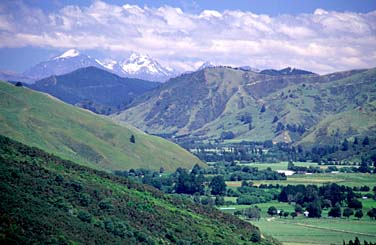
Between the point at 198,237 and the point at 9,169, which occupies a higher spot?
the point at 9,169

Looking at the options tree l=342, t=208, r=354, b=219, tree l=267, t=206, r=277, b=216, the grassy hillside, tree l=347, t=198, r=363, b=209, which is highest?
the grassy hillside

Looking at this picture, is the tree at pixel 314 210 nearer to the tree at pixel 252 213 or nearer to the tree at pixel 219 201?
the tree at pixel 252 213

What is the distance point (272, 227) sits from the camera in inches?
6152

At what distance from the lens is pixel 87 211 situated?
108250mm

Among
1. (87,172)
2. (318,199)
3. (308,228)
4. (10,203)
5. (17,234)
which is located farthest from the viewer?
(318,199)

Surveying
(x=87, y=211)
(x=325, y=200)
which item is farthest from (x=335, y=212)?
(x=87, y=211)

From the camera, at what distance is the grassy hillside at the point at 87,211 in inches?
3484

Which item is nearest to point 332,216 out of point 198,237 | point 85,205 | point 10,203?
point 198,237

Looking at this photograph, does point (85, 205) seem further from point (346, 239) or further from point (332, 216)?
point (332, 216)

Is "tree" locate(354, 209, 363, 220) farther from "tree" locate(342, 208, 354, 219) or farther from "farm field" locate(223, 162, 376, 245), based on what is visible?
"tree" locate(342, 208, 354, 219)

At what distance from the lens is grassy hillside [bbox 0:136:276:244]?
88500mm

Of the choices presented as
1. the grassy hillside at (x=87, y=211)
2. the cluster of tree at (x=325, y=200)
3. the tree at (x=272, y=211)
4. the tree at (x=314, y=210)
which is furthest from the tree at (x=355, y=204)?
the grassy hillside at (x=87, y=211)

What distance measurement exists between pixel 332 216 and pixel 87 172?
67.8 metres

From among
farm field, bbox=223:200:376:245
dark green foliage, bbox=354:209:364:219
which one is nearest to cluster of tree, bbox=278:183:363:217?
farm field, bbox=223:200:376:245
